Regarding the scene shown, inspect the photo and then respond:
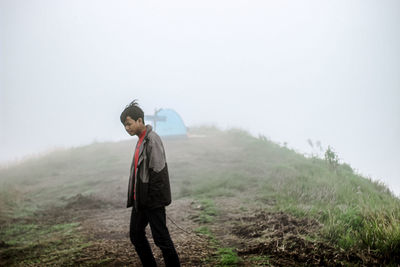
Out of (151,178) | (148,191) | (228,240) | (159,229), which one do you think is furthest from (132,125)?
(228,240)

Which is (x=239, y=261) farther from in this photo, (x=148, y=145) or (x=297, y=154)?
(x=297, y=154)

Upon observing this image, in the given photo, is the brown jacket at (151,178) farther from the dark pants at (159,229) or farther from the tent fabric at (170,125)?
the tent fabric at (170,125)

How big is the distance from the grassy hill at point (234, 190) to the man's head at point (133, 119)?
6.78ft

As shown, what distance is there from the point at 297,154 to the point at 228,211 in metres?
9.51

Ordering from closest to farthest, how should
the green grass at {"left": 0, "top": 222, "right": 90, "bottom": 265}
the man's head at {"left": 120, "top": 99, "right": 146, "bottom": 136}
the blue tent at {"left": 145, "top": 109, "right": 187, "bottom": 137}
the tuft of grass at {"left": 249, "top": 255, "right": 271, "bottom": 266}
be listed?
1. the man's head at {"left": 120, "top": 99, "right": 146, "bottom": 136}
2. the tuft of grass at {"left": 249, "top": 255, "right": 271, "bottom": 266}
3. the green grass at {"left": 0, "top": 222, "right": 90, "bottom": 265}
4. the blue tent at {"left": 145, "top": 109, "right": 187, "bottom": 137}

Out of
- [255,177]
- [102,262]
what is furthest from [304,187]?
[102,262]

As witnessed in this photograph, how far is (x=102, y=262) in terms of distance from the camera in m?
4.12

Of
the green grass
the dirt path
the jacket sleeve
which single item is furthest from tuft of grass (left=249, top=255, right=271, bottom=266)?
the green grass

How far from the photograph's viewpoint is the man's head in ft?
10.6

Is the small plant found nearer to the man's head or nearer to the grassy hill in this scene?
the grassy hill

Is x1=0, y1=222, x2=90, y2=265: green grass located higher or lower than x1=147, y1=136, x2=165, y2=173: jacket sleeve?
lower

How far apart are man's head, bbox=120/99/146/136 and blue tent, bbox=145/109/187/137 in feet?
61.0

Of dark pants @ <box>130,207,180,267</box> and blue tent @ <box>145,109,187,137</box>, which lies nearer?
dark pants @ <box>130,207,180,267</box>

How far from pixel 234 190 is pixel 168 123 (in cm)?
1355
